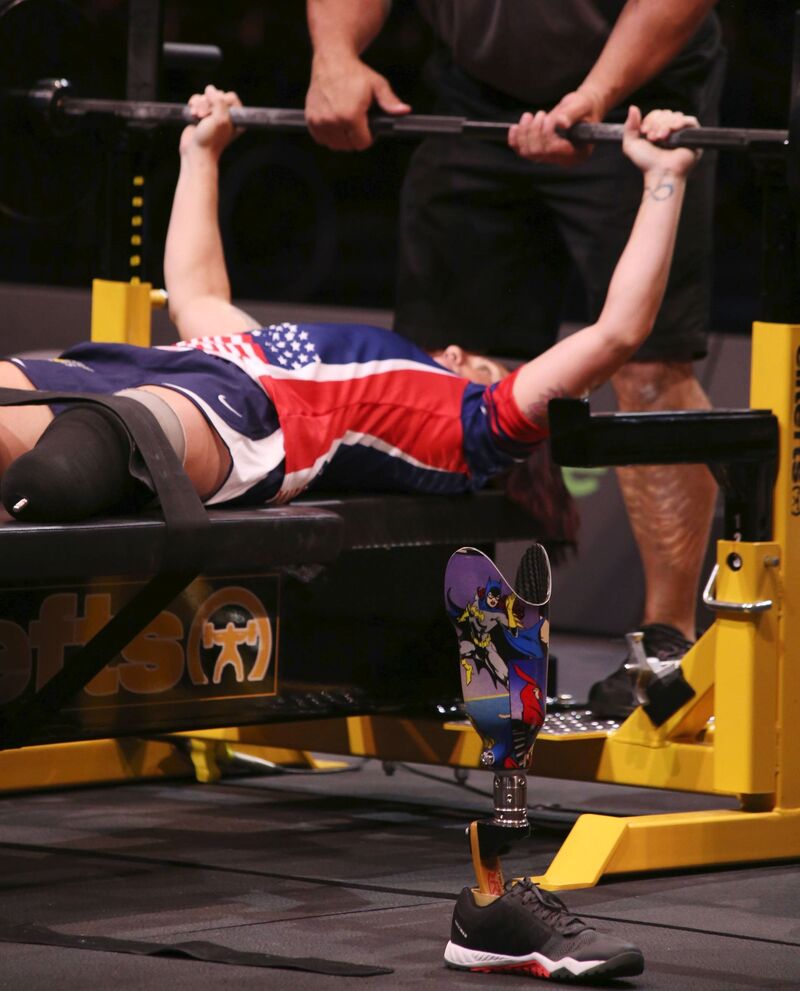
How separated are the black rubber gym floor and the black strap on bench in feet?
0.91

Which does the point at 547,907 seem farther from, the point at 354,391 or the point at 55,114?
the point at 55,114

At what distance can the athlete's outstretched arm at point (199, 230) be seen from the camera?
3646mm

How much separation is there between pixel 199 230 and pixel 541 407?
0.84m

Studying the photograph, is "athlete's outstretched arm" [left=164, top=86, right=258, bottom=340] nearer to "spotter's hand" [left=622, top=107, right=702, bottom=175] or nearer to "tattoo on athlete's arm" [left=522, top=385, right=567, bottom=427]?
"tattoo on athlete's arm" [left=522, top=385, right=567, bottom=427]

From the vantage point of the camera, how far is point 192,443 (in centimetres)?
288

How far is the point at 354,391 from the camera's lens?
3.23 meters

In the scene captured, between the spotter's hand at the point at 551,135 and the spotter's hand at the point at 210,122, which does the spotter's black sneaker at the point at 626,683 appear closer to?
the spotter's hand at the point at 551,135

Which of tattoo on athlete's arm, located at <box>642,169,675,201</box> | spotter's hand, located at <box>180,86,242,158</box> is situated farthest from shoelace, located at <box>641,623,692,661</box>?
spotter's hand, located at <box>180,86,242,158</box>

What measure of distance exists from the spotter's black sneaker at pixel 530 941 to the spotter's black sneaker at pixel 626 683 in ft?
3.13

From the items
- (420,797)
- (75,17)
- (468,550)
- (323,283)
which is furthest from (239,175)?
(468,550)

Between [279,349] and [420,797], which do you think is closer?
[279,349]

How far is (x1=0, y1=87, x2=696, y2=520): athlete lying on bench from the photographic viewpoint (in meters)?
2.95

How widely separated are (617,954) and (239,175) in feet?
17.7

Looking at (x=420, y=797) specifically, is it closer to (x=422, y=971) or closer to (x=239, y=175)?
(x=422, y=971)
